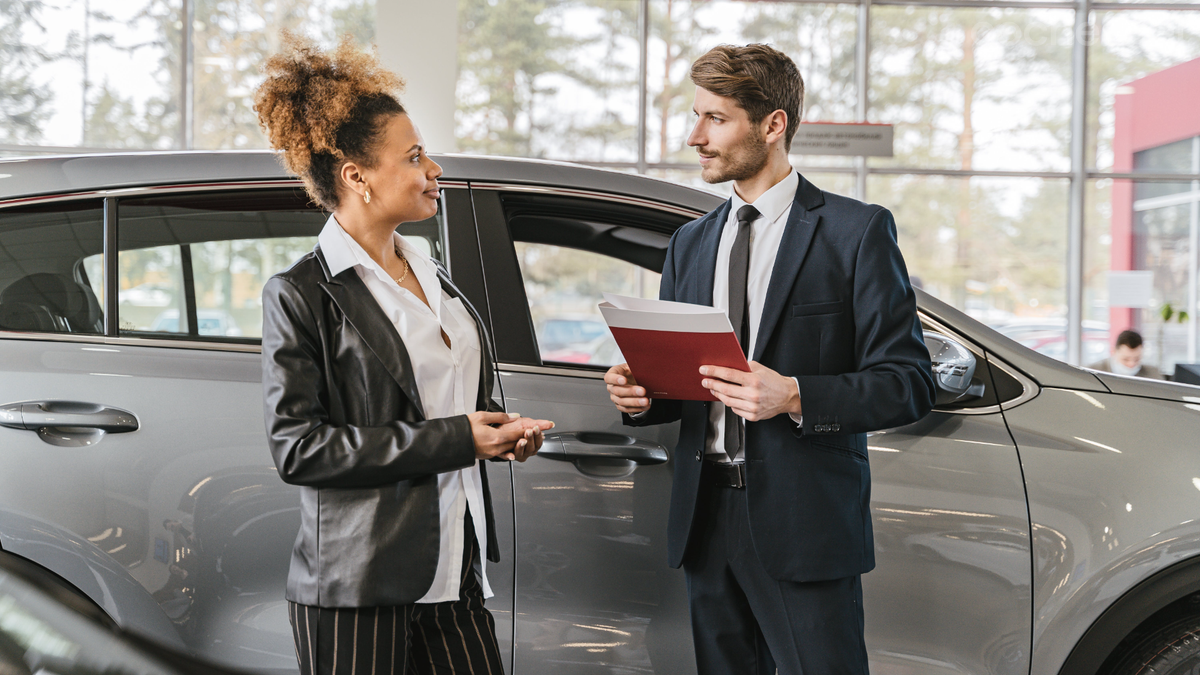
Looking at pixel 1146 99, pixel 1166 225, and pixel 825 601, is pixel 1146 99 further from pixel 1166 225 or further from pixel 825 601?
pixel 825 601

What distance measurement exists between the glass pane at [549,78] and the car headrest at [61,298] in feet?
18.7

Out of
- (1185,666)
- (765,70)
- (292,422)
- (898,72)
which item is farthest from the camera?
(898,72)

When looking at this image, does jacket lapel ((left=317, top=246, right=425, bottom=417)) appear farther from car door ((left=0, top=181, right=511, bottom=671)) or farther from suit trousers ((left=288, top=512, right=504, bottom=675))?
car door ((left=0, top=181, right=511, bottom=671))

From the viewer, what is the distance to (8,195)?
1.68 meters

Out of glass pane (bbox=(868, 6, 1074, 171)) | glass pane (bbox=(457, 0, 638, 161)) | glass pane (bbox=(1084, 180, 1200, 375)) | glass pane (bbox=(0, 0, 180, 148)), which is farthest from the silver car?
glass pane (bbox=(1084, 180, 1200, 375))

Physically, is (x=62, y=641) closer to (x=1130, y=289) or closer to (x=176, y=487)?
(x=176, y=487)

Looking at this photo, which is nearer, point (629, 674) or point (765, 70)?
point (765, 70)

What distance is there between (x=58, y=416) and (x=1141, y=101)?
8.63m

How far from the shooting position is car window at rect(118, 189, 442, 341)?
175 centimetres

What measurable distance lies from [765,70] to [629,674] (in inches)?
45.3

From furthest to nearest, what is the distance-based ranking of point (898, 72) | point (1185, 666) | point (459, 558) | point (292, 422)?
1. point (898, 72)
2. point (1185, 666)
3. point (459, 558)
4. point (292, 422)

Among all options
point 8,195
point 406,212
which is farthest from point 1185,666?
point 8,195

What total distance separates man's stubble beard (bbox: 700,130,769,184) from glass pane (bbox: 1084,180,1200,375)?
739 centimetres

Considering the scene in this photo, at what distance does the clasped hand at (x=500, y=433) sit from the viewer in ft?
3.85
